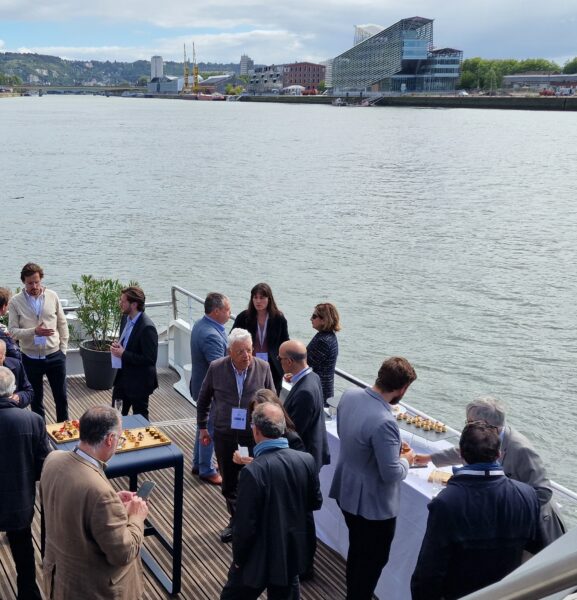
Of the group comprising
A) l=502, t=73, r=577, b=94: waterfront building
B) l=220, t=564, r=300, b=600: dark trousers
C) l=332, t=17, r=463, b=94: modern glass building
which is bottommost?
l=220, t=564, r=300, b=600: dark trousers

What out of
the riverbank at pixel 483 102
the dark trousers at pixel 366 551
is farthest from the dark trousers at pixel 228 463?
the riverbank at pixel 483 102

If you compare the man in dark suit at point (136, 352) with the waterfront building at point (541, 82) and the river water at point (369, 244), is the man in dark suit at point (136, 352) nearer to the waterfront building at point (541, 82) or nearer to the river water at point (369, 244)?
the river water at point (369, 244)

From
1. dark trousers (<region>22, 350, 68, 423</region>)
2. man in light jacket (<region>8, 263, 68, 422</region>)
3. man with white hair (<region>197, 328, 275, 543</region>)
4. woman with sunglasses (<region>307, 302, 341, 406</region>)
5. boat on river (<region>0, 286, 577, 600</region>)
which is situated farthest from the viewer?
dark trousers (<region>22, 350, 68, 423</region>)

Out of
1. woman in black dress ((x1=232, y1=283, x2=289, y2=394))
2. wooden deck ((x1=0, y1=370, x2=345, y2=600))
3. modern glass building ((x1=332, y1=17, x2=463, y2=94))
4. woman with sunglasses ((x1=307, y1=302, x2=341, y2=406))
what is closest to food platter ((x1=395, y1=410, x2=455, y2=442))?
woman with sunglasses ((x1=307, y1=302, x2=341, y2=406))

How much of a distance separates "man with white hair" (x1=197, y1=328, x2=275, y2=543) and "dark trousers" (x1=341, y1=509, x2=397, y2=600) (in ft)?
3.53

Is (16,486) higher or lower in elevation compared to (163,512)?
higher

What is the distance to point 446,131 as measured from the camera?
9025 cm

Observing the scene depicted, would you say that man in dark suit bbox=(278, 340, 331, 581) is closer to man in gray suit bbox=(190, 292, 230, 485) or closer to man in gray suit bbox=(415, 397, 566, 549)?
man in gray suit bbox=(415, 397, 566, 549)

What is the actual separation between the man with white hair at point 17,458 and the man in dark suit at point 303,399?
1.43 metres

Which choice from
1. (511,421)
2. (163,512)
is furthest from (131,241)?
(163,512)

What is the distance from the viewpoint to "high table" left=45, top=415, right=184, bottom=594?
425 cm

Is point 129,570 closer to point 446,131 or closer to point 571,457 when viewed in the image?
point 571,457

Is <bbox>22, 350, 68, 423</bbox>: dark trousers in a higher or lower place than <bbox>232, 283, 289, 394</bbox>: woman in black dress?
lower

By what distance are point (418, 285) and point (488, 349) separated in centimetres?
565
